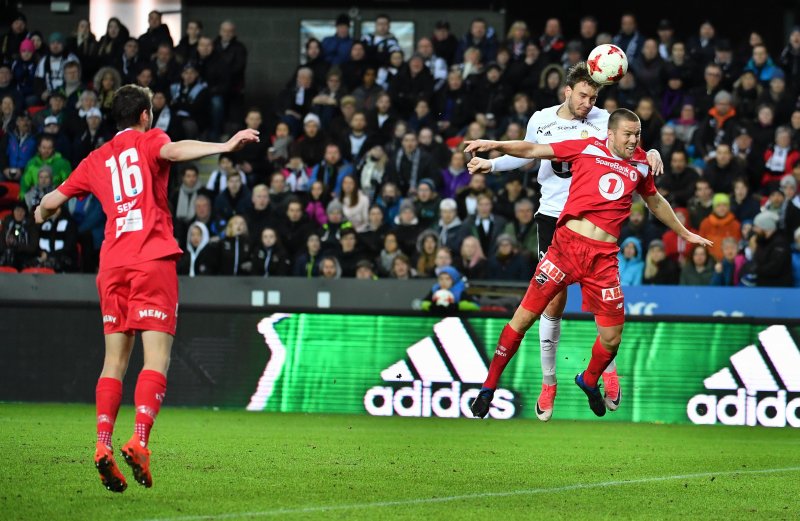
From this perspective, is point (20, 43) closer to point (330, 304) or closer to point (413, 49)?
point (413, 49)

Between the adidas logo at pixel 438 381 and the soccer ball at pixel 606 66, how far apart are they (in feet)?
17.9

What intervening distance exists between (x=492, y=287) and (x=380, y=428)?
410 cm

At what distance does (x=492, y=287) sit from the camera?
16.9 meters

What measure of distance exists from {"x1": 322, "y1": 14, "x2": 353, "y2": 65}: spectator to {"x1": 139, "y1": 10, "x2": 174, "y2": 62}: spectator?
2.61 m

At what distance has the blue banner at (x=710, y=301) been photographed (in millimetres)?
16625

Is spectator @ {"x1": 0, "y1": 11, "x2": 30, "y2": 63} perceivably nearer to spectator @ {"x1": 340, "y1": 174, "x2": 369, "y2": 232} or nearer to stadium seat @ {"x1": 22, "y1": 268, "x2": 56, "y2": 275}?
stadium seat @ {"x1": 22, "y1": 268, "x2": 56, "y2": 275}

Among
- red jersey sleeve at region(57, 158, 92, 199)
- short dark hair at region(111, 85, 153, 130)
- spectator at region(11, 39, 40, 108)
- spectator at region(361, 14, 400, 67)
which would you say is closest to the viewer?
short dark hair at region(111, 85, 153, 130)

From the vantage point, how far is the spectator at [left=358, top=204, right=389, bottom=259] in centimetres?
1836

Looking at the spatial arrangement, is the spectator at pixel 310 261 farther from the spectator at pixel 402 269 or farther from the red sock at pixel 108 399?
the red sock at pixel 108 399

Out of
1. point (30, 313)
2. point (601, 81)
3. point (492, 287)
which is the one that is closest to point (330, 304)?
point (492, 287)

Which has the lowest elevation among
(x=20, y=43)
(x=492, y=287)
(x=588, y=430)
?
(x=588, y=430)

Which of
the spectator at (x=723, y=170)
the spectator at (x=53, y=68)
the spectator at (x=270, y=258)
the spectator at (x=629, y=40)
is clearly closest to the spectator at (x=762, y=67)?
the spectator at (x=629, y=40)

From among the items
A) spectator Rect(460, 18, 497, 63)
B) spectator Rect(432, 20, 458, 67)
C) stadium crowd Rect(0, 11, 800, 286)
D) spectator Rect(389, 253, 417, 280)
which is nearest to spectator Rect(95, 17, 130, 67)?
stadium crowd Rect(0, 11, 800, 286)

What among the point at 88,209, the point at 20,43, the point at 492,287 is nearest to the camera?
the point at 492,287
